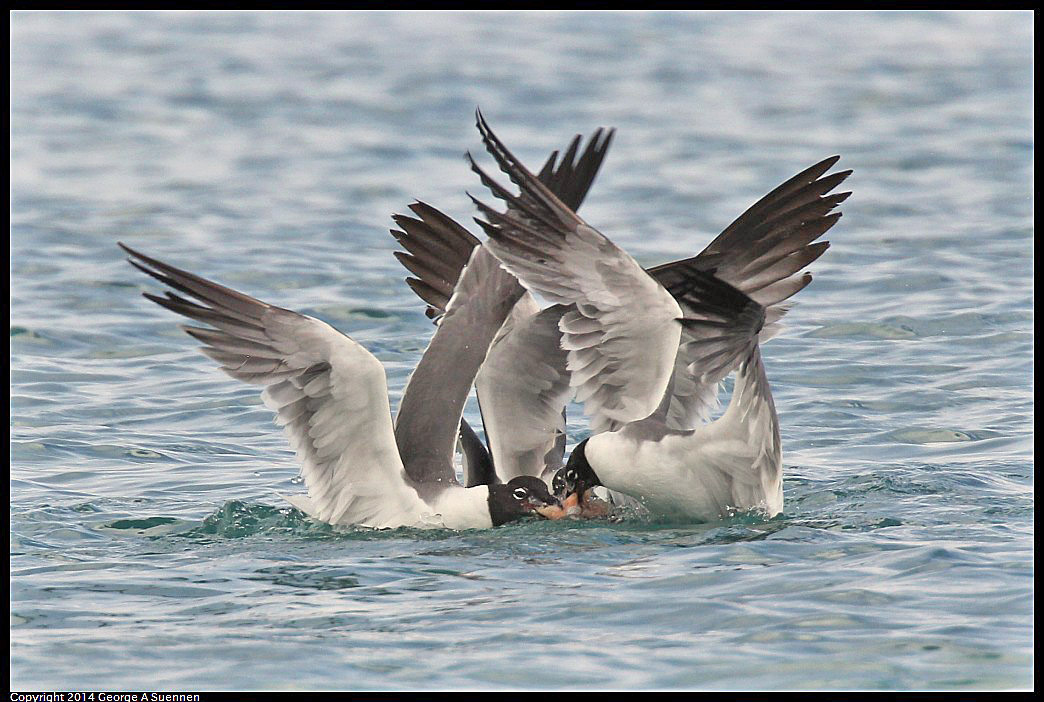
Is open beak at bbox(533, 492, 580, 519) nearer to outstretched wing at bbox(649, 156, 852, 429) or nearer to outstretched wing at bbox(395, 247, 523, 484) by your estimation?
outstretched wing at bbox(395, 247, 523, 484)

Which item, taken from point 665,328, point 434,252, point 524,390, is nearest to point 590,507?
point 524,390

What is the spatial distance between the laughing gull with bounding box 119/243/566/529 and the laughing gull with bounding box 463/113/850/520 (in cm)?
51

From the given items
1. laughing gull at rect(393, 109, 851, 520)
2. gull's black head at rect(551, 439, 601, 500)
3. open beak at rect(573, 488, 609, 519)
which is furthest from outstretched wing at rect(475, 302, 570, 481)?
open beak at rect(573, 488, 609, 519)

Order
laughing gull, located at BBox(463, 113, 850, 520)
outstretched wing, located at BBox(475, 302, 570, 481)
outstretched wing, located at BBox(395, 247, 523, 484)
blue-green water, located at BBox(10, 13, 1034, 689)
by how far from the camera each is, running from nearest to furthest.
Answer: blue-green water, located at BBox(10, 13, 1034, 689), laughing gull, located at BBox(463, 113, 850, 520), outstretched wing, located at BBox(395, 247, 523, 484), outstretched wing, located at BBox(475, 302, 570, 481)

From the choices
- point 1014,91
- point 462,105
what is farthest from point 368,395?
point 1014,91

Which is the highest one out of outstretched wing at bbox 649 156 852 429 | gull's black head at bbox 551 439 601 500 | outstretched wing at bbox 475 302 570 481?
outstretched wing at bbox 649 156 852 429

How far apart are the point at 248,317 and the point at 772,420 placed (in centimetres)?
240

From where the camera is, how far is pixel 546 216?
294 inches

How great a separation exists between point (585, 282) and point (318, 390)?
1302mm

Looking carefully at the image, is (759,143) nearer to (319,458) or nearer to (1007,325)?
(1007,325)

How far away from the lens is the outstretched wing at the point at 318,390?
744 centimetres

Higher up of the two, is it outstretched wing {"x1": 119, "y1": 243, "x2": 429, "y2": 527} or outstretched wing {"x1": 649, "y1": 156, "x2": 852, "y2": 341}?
outstretched wing {"x1": 649, "y1": 156, "x2": 852, "y2": 341}

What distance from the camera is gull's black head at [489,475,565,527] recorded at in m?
7.84

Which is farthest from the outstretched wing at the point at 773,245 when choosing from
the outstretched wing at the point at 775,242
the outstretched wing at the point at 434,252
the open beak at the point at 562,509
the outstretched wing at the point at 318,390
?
the outstretched wing at the point at 434,252
